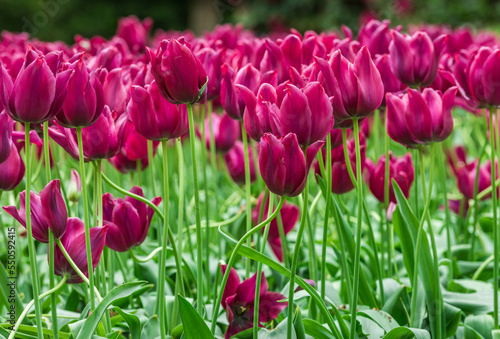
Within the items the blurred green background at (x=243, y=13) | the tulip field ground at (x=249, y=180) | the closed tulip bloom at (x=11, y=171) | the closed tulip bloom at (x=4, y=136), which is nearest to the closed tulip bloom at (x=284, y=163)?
the tulip field ground at (x=249, y=180)

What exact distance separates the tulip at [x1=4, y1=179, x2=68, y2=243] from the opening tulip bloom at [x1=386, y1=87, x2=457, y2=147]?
25.2 inches

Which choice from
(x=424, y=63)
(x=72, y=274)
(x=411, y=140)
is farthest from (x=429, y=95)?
(x=72, y=274)

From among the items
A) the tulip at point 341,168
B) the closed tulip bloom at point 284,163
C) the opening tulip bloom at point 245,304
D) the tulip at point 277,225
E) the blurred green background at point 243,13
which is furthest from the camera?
the blurred green background at point 243,13

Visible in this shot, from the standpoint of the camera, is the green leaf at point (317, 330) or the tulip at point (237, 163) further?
the tulip at point (237, 163)

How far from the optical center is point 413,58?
53.5 inches

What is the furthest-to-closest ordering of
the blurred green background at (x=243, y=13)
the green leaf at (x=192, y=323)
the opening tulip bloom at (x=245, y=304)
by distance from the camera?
the blurred green background at (x=243, y=13) → the opening tulip bloom at (x=245, y=304) → the green leaf at (x=192, y=323)

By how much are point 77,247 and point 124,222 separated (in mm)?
155

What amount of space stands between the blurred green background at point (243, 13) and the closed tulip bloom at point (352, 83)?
5.92 meters

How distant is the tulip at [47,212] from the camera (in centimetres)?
100

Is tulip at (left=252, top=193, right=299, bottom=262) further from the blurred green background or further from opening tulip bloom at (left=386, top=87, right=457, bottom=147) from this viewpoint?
the blurred green background

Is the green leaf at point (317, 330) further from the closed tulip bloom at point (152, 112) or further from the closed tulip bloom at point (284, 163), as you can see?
the closed tulip bloom at point (152, 112)

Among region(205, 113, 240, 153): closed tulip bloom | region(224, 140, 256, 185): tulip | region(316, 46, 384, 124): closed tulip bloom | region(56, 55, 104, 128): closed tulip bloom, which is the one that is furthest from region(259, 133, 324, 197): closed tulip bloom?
region(205, 113, 240, 153): closed tulip bloom

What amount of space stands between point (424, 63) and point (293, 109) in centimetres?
56

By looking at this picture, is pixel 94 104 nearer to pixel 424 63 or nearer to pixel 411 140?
pixel 411 140
